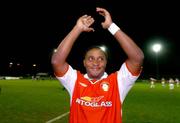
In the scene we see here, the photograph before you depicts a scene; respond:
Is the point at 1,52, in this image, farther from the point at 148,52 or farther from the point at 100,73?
the point at 100,73

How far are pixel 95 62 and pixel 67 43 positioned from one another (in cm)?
40

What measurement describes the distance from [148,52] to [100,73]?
352 ft

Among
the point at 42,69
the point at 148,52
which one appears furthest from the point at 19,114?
the point at 42,69

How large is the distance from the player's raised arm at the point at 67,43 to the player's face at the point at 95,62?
0.27m

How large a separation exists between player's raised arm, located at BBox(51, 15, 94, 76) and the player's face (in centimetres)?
27

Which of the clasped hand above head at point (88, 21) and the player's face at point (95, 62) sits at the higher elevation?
the clasped hand above head at point (88, 21)

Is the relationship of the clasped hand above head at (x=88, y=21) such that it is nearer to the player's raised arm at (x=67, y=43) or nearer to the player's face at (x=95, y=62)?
the player's raised arm at (x=67, y=43)

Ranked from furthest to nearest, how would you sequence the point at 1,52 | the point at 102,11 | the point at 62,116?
the point at 1,52
the point at 62,116
the point at 102,11

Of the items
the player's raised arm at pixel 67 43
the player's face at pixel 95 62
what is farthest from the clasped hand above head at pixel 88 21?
the player's face at pixel 95 62

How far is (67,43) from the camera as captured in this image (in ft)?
14.1

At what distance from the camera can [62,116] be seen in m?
15.3

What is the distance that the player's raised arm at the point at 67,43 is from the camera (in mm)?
4242

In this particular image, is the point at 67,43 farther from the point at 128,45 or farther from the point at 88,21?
the point at 128,45

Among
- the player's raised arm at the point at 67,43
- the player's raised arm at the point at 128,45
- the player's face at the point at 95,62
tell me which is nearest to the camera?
the player's raised arm at the point at 128,45
